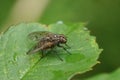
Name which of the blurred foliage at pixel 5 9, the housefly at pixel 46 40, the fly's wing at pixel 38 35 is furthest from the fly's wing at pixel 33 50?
the blurred foliage at pixel 5 9

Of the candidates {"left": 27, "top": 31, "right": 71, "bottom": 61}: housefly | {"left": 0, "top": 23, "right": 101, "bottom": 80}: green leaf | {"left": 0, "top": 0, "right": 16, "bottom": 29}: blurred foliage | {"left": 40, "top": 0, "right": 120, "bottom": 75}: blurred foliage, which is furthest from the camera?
{"left": 0, "top": 0, "right": 16, "bottom": 29}: blurred foliage

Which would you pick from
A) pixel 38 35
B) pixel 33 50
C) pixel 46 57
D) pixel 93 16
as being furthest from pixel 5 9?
pixel 46 57

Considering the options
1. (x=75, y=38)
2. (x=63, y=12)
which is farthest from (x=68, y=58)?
(x=63, y=12)

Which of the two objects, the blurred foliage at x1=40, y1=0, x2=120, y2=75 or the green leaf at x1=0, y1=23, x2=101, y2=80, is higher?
the blurred foliage at x1=40, y1=0, x2=120, y2=75

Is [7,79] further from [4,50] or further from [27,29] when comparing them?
[27,29]

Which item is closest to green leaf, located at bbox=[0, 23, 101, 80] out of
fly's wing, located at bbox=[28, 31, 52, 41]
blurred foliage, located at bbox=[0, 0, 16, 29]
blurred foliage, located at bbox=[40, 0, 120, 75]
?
fly's wing, located at bbox=[28, 31, 52, 41]

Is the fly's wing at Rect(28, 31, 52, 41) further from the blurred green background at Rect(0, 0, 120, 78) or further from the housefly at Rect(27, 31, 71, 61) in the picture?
the blurred green background at Rect(0, 0, 120, 78)

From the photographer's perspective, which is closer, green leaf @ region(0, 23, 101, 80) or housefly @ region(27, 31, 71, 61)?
green leaf @ region(0, 23, 101, 80)
